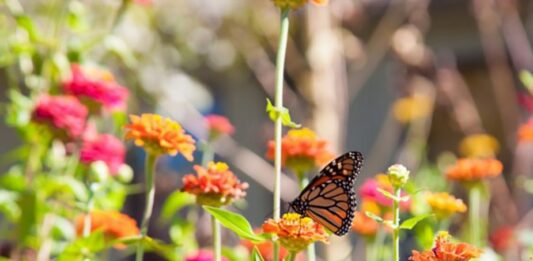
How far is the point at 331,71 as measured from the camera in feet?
9.32

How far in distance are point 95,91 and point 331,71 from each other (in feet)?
4.93

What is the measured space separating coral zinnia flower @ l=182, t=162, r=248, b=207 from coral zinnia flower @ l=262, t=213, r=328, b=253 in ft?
0.48

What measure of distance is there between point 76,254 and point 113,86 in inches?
17.1

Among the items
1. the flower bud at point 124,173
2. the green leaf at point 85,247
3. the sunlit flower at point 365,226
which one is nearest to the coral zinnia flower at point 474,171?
the sunlit flower at point 365,226

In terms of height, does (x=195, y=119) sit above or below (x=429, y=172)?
above

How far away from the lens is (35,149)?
144cm

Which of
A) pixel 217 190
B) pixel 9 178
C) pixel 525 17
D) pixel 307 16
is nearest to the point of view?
pixel 217 190

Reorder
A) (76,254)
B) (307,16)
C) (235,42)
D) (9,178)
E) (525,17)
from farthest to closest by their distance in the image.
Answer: (235,42) < (525,17) < (307,16) < (9,178) < (76,254)

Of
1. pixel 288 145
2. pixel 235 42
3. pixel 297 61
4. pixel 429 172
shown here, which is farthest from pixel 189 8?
pixel 288 145

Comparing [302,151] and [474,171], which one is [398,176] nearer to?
[302,151]

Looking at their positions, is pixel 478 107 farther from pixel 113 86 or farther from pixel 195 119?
pixel 113 86

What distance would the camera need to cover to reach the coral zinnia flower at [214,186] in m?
0.95

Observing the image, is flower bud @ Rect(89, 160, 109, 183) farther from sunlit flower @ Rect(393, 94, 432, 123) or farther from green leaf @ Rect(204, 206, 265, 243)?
sunlit flower @ Rect(393, 94, 432, 123)

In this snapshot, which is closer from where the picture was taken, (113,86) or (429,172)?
(113,86)
